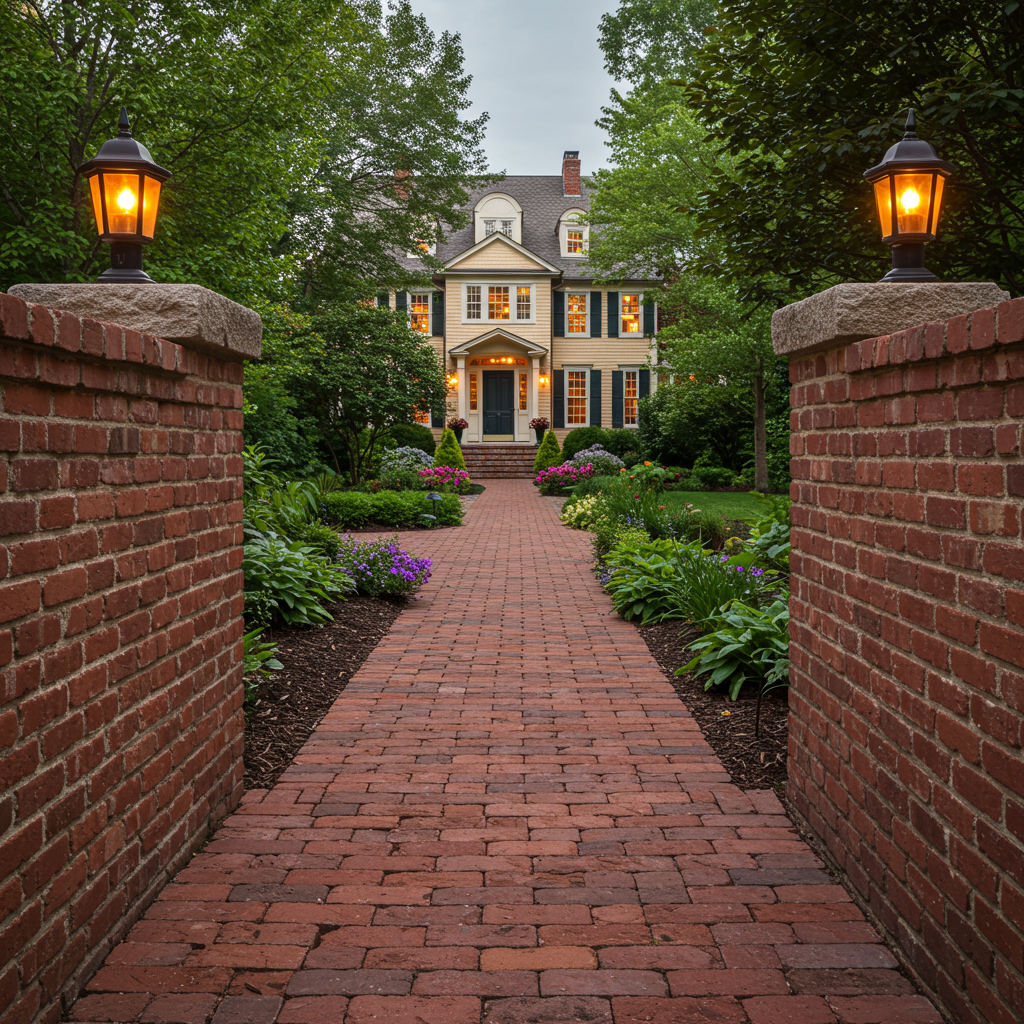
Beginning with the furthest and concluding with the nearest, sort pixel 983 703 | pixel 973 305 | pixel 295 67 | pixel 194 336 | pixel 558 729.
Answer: pixel 295 67
pixel 558 729
pixel 194 336
pixel 973 305
pixel 983 703

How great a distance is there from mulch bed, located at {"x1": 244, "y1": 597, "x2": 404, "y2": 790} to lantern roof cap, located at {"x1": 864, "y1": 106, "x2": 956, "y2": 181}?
3.39 metres

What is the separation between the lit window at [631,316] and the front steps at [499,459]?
5.28 m

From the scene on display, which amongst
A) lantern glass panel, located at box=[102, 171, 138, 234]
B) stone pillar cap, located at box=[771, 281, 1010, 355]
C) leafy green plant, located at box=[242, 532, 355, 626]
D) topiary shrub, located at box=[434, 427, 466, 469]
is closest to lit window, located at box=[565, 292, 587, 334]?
topiary shrub, located at box=[434, 427, 466, 469]

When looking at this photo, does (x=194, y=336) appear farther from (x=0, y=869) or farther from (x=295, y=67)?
(x=295, y=67)

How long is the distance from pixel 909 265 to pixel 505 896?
8.09 feet

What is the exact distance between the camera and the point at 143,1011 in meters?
2.06

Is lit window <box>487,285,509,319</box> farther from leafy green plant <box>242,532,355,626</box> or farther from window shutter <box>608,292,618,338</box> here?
leafy green plant <box>242,532,355,626</box>

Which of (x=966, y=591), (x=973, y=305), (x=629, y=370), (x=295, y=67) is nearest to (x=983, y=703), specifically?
(x=966, y=591)

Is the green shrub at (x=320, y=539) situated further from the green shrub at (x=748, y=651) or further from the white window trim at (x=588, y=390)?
the white window trim at (x=588, y=390)

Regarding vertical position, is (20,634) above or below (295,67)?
below

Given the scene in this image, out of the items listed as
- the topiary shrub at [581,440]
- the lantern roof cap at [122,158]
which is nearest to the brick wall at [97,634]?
the lantern roof cap at [122,158]

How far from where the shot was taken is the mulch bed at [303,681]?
3910 mm

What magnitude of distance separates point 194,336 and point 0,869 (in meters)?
1.62

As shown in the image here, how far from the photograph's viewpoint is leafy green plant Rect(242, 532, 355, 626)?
226 inches
